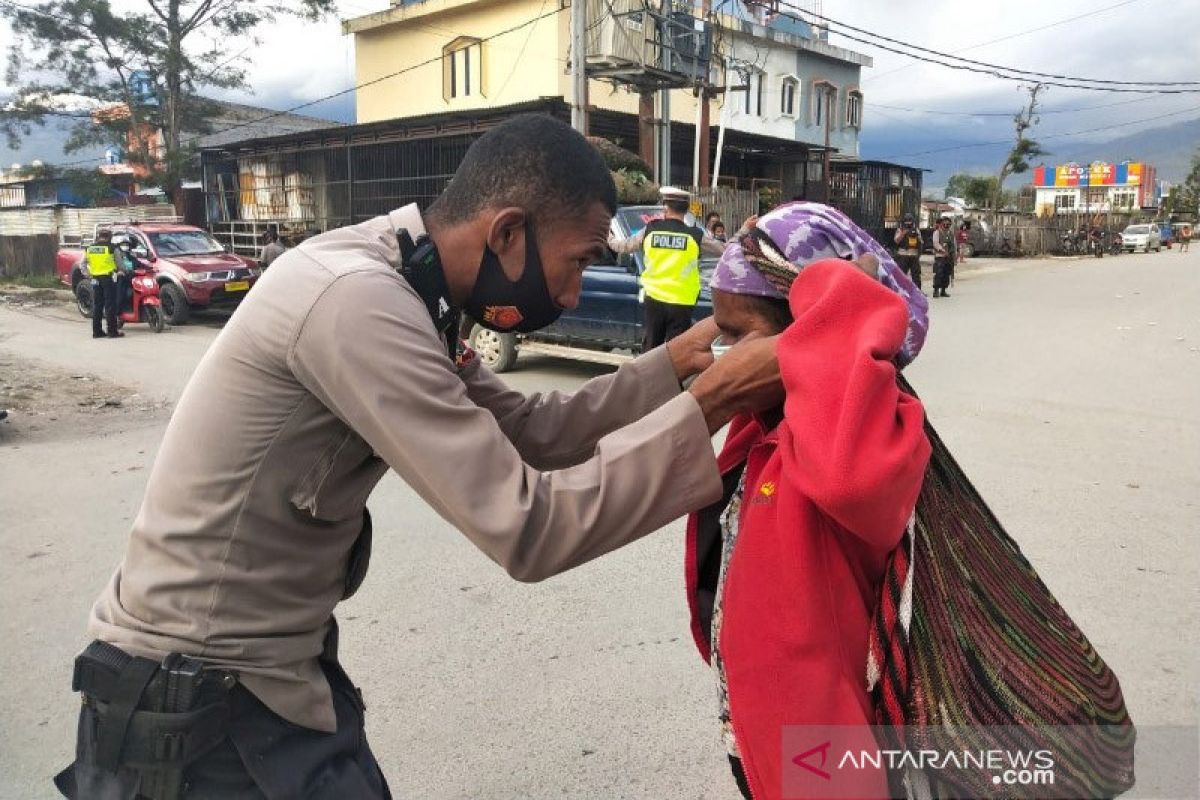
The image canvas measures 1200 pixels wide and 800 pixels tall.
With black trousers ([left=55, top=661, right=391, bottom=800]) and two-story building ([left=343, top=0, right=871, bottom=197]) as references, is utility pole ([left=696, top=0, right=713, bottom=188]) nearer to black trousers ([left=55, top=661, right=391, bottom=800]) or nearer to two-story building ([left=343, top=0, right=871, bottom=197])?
two-story building ([left=343, top=0, right=871, bottom=197])

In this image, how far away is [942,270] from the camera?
2034cm

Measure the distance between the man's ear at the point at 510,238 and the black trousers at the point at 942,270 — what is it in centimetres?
1994

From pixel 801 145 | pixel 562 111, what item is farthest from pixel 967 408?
pixel 801 145

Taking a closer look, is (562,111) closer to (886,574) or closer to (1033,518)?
(1033,518)

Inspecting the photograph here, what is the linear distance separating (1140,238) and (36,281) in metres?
47.6

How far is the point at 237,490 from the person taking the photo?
59.5 inches

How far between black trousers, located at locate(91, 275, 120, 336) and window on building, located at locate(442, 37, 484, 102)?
14537mm

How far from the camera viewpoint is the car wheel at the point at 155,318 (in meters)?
15.9

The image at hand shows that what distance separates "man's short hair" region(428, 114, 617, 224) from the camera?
1663mm

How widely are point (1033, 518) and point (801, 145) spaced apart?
2021 centimetres

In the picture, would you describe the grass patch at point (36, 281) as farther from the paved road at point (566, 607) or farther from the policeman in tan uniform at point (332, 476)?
the policeman in tan uniform at point (332, 476)

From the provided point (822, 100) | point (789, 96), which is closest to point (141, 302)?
point (789, 96)

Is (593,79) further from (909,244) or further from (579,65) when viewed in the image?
(909,244)

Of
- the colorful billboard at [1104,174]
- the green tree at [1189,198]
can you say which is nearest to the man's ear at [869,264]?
the green tree at [1189,198]
